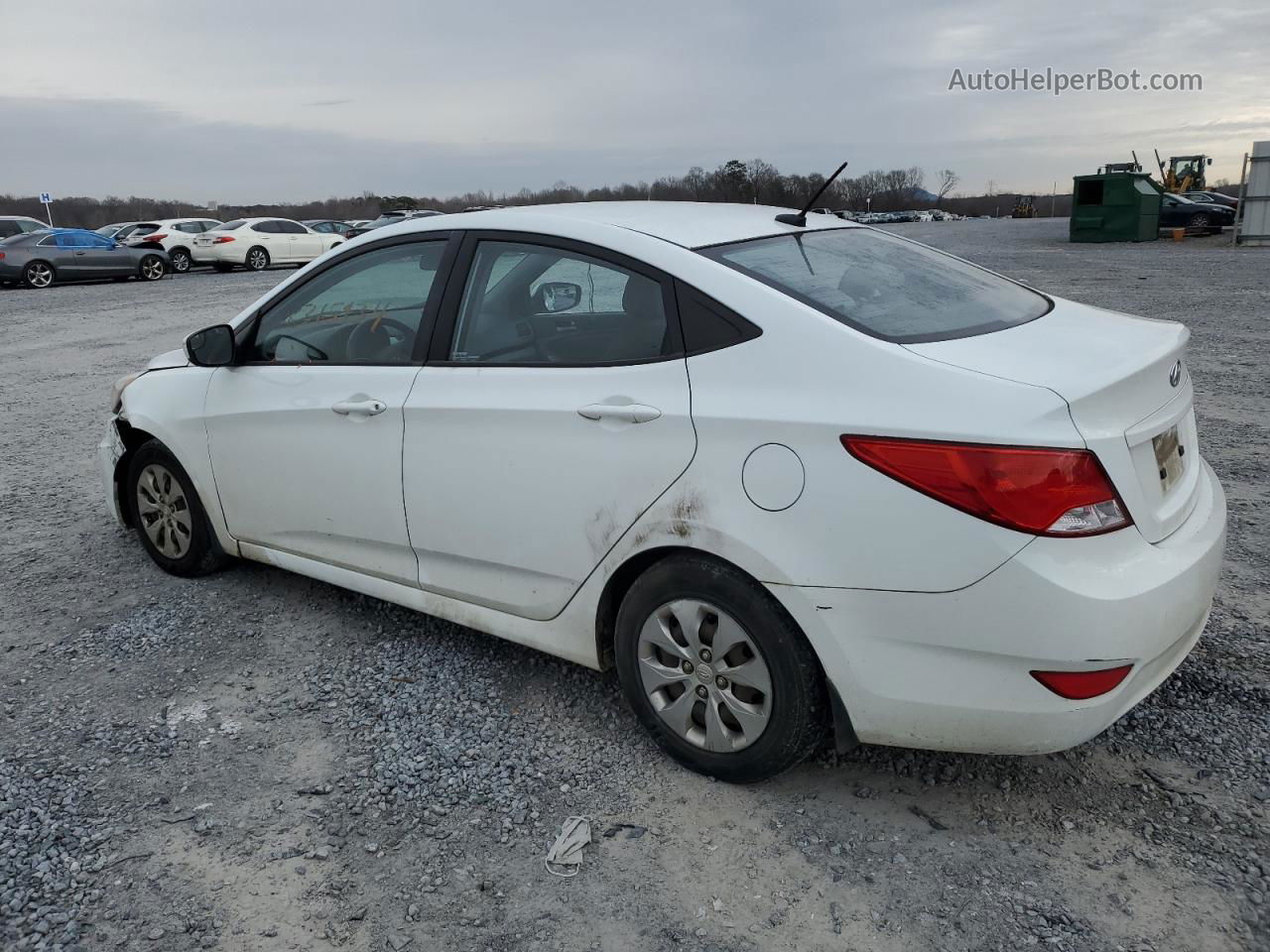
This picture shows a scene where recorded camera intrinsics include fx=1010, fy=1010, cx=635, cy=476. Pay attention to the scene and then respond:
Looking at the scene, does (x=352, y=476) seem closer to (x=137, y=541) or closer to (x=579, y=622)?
(x=579, y=622)

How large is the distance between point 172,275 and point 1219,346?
2556 centimetres

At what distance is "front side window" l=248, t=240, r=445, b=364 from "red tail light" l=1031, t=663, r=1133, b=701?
2241 millimetres

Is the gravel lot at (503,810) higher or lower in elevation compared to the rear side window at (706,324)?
lower

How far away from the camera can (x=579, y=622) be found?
3.09m

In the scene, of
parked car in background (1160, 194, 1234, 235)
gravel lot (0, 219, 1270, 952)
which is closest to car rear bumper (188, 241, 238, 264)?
gravel lot (0, 219, 1270, 952)

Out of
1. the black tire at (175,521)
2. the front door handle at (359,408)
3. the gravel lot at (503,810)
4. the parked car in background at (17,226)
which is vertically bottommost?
the gravel lot at (503,810)

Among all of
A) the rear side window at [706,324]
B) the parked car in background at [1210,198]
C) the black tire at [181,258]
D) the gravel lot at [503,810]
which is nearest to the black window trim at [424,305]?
the rear side window at [706,324]

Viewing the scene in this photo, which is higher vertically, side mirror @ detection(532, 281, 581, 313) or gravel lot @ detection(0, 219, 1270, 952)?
side mirror @ detection(532, 281, 581, 313)

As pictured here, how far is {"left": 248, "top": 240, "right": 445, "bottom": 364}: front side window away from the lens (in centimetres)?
354

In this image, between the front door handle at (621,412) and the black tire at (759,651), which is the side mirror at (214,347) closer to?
the front door handle at (621,412)

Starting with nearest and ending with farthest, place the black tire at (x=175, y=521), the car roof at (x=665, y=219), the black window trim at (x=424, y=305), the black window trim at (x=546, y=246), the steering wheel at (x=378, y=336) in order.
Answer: the black window trim at (x=546, y=246) < the car roof at (x=665, y=219) < the black window trim at (x=424, y=305) < the steering wheel at (x=378, y=336) < the black tire at (x=175, y=521)

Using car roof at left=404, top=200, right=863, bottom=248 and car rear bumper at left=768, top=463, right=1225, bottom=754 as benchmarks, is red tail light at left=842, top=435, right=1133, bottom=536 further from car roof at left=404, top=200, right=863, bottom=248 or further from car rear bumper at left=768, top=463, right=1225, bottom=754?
car roof at left=404, top=200, right=863, bottom=248

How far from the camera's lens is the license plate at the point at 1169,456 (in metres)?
2.59

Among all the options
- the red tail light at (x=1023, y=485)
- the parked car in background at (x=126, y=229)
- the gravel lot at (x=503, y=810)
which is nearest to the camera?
the red tail light at (x=1023, y=485)
